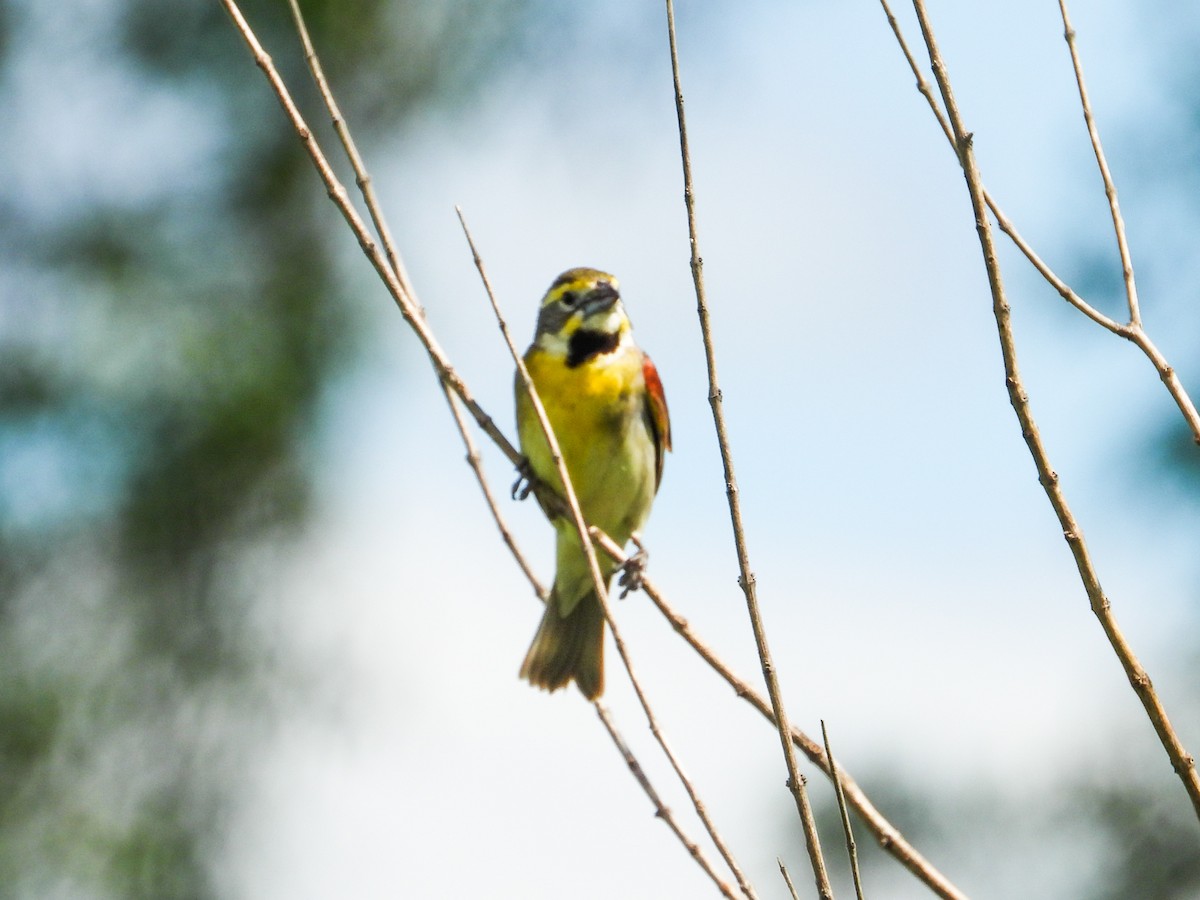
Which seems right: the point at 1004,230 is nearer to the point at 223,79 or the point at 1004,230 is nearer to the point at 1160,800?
the point at 1160,800

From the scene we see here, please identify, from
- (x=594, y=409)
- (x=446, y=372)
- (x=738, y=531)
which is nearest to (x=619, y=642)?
(x=738, y=531)

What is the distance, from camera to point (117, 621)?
15438 millimetres

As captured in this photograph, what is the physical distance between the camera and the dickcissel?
18.2 feet

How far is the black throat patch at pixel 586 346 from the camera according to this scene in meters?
5.60

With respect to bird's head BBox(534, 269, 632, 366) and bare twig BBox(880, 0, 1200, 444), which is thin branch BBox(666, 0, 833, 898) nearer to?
bare twig BBox(880, 0, 1200, 444)

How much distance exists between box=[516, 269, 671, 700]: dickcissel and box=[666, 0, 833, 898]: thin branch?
2.56 meters

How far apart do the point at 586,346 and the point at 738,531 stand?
309 cm

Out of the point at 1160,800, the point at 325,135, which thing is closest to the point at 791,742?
the point at 1160,800

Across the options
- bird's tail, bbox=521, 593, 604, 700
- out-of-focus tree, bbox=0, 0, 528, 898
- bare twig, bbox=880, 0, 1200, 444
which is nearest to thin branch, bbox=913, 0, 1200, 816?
bare twig, bbox=880, 0, 1200, 444

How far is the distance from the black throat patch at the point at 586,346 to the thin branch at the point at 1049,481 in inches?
115

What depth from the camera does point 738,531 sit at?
257 centimetres

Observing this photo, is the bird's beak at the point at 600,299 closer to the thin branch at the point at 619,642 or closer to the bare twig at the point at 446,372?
the bare twig at the point at 446,372

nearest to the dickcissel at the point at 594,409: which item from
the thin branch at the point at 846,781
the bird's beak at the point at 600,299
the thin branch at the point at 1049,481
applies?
the bird's beak at the point at 600,299

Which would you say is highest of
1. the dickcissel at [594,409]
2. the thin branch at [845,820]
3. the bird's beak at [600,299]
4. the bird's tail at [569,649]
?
the bird's beak at [600,299]
